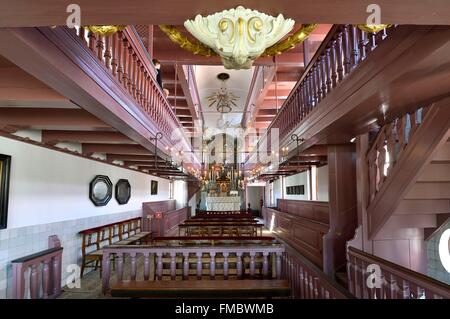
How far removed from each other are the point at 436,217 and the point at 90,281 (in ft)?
18.7

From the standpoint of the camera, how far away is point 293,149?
5.43 metres

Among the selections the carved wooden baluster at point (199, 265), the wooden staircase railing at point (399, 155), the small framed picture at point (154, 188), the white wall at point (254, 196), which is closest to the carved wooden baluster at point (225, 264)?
the carved wooden baluster at point (199, 265)

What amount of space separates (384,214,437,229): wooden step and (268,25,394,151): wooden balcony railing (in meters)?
1.92

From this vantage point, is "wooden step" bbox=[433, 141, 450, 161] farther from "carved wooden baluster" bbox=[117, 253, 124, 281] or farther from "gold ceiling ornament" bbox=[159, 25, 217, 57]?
"carved wooden baluster" bbox=[117, 253, 124, 281]

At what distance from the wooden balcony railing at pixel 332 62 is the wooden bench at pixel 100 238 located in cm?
450

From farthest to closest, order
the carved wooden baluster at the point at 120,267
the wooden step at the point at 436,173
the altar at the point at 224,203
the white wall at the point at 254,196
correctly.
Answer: the white wall at the point at 254,196 < the altar at the point at 224,203 < the carved wooden baluster at the point at 120,267 < the wooden step at the point at 436,173

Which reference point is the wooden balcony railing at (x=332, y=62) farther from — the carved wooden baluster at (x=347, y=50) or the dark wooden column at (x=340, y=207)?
the dark wooden column at (x=340, y=207)

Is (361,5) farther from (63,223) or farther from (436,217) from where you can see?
(63,223)

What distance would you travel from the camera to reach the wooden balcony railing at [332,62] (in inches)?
108

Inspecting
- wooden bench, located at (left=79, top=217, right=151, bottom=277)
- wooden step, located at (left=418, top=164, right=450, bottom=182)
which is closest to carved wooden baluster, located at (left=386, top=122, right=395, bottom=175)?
wooden step, located at (left=418, top=164, right=450, bottom=182)

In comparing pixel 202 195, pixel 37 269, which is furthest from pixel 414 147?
pixel 202 195

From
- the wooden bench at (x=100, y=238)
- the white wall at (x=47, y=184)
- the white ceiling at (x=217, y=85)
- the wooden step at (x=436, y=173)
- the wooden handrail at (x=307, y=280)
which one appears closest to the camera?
the wooden handrail at (x=307, y=280)

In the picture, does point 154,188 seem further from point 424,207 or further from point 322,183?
point 424,207

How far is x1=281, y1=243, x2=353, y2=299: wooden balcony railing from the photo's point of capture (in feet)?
7.75
